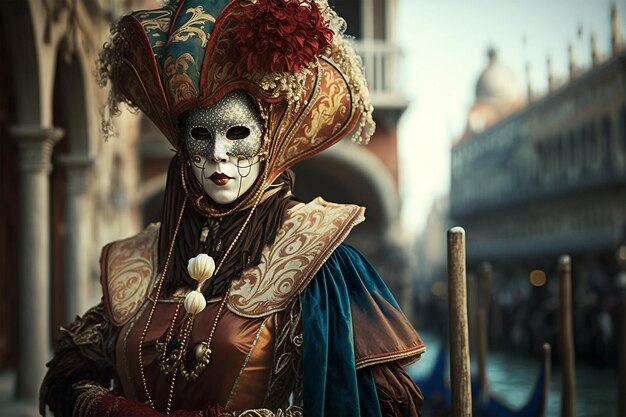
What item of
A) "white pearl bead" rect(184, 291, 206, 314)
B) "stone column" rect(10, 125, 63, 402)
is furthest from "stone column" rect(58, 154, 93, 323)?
"white pearl bead" rect(184, 291, 206, 314)

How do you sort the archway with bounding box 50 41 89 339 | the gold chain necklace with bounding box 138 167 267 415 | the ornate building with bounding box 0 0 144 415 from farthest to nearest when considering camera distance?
1. the archway with bounding box 50 41 89 339
2. the ornate building with bounding box 0 0 144 415
3. the gold chain necklace with bounding box 138 167 267 415

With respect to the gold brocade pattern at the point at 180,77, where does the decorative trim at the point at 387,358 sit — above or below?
below

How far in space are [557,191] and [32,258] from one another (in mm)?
22169

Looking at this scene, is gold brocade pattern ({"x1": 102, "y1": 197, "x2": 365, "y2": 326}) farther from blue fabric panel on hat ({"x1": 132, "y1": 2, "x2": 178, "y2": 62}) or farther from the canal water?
the canal water

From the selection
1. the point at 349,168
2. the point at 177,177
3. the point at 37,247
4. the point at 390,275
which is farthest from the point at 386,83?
the point at 177,177

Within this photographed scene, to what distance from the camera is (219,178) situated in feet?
7.54

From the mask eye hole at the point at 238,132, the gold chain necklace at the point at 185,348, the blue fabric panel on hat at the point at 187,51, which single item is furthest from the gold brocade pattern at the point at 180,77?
the gold chain necklace at the point at 185,348

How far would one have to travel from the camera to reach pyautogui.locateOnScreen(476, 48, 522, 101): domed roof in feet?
156

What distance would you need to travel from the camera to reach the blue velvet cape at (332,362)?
208 cm

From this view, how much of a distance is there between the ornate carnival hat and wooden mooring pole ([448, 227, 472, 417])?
1.38 feet

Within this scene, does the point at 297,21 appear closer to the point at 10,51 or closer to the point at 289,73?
the point at 289,73

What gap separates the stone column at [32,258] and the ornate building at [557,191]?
9508mm

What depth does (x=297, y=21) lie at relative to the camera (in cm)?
225

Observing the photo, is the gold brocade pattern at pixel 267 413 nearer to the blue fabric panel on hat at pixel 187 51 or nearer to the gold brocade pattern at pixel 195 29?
the blue fabric panel on hat at pixel 187 51
